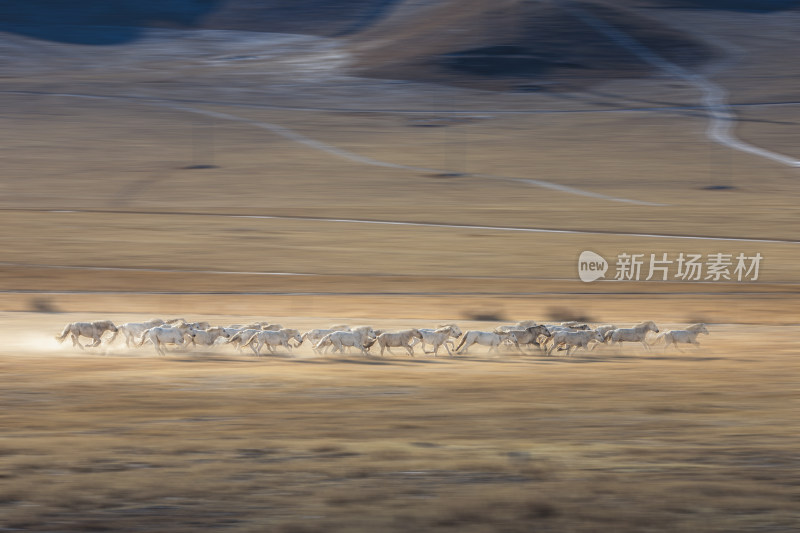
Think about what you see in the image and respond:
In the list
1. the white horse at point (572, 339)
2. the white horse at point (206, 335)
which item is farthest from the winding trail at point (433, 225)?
the white horse at point (206, 335)

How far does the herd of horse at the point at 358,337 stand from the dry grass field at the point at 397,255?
1.00ft

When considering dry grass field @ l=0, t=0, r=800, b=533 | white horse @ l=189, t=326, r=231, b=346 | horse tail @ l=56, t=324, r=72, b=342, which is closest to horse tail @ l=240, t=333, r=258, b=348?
dry grass field @ l=0, t=0, r=800, b=533

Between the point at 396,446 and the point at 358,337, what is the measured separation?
22.1 feet

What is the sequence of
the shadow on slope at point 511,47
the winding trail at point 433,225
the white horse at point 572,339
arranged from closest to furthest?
the white horse at point 572,339, the winding trail at point 433,225, the shadow on slope at point 511,47

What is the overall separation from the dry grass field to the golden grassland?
1.6 inches

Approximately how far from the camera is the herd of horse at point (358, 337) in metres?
15.5

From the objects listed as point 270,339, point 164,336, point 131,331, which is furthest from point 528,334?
point 131,331

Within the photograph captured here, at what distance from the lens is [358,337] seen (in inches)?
609

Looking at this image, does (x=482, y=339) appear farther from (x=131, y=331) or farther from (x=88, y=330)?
(x=88, y=330)

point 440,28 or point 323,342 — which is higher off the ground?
point 440,28

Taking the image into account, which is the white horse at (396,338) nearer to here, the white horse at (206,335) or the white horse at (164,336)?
the white horse at (206,335)

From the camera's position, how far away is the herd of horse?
1554 cm

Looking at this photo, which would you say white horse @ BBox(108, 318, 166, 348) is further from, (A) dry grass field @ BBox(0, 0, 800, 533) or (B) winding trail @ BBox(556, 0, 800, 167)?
(B) winding trail @ BBox(556, 0, 800, 167)

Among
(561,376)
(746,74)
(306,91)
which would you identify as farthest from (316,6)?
(561,376)
